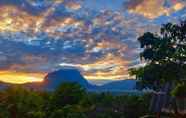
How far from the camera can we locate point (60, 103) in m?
43.8

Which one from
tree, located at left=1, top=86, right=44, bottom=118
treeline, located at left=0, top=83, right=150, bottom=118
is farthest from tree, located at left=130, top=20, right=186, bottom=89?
tree, located at left=1, top=86, right=44, bottom=118

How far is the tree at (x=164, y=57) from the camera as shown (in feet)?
132

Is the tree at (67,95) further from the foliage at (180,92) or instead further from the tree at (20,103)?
the foliage at (180,92)

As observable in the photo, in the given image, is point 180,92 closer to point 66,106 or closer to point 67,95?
point 66,106

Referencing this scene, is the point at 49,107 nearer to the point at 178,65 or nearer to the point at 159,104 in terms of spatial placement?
the point at 178,65

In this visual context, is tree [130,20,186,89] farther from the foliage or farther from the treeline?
the foliage

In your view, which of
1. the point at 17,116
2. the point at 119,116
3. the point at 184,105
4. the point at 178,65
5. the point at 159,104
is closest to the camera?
the point at 184,105

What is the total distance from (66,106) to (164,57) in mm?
11411

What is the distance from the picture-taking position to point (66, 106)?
1580 inches

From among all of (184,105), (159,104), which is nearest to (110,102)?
(159,104)

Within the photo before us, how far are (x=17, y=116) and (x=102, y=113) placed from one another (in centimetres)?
965

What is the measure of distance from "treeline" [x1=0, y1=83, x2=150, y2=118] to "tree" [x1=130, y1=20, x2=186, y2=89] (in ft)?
7.74

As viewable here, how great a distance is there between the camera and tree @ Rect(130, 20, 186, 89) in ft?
132

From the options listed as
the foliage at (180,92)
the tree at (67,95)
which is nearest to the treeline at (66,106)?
the tree at (67,95)
